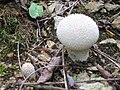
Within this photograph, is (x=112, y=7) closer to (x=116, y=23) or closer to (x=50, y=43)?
(x=116, y=23)

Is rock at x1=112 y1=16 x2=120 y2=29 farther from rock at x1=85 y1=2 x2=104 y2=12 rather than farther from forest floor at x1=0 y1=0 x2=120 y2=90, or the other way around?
rock at x1=85 y1=2 x2=104 y2=12

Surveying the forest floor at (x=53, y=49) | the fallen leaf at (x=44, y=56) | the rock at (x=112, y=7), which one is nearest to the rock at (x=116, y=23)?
the forest floor at (x=53, y=49)

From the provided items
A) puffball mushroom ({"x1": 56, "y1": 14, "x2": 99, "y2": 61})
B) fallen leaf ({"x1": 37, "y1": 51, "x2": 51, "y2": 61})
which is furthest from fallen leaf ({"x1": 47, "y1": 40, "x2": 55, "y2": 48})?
puffball mushroom ({"x1": 56, "y1": 14, "x2": 99, "y2": 61})

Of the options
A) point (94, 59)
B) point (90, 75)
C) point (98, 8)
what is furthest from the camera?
point (98, 8)

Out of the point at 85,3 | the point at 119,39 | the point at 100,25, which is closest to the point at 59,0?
the point at 85,3

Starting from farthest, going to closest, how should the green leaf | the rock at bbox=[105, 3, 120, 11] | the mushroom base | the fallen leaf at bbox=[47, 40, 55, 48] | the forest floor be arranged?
the rock at bbox=[105, 3, 120, 11] → the green leaf → the fallen leaf at bbox=[47, 40, 55, 48] → the mushroom base → the forest floor

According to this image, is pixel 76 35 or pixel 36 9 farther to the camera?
pixel 36 9

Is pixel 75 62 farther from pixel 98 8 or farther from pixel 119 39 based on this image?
pixel 98 8
